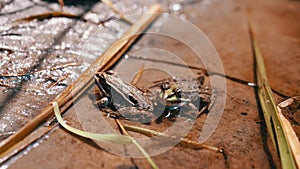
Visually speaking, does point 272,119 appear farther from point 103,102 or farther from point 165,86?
point 103,102

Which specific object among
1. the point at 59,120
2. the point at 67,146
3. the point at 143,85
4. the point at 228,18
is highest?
the point at 228,18

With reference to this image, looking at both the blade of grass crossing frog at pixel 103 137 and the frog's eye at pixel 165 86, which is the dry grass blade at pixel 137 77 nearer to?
the frog's eye at pixel 165 86

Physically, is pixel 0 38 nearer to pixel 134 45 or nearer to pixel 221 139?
pixel 134 45

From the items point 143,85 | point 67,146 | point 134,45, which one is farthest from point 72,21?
point 67,146

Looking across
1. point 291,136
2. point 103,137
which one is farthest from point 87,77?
point 291,136

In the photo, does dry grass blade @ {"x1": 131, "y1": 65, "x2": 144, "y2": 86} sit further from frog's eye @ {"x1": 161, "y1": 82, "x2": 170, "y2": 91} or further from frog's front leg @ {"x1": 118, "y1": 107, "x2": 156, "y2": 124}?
frog's front leg @ {"x1": 118, "y1": 107, "x2": 156, "y2": 124}

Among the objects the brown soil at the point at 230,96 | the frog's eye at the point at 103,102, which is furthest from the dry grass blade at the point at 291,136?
the frog's eye at the point at 103,102

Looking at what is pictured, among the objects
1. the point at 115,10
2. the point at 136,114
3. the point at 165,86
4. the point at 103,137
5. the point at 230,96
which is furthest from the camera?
the point at 115,10
